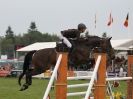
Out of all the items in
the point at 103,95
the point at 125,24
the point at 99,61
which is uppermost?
the point at 125,24

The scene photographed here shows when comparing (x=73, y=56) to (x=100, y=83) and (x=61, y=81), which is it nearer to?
(x=100, y=83)

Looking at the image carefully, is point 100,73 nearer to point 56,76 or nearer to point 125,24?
point 56,76

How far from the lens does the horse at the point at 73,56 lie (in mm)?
11671

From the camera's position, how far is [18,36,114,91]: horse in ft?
38.3

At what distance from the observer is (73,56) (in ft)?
41.5

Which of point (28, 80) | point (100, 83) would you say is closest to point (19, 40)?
point (28, 80)

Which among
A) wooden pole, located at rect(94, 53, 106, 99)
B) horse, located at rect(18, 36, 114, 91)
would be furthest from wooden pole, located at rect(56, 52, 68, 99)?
horse, located at rect(18, 36, 114, 91)

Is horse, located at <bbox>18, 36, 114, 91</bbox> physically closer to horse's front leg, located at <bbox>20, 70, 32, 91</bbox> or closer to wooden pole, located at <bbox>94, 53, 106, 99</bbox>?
horse's front leg, located at <bbox>20, 70, 32, 91</bbox>

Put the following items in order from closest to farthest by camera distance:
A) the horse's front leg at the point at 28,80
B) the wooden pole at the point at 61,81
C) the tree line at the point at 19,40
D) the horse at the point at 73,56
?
the wooden pole at the point at 61,81 < the horse at the point at 73,56 < the horse's front leg at the point at 28,80 < the tree line at the point at 19,40

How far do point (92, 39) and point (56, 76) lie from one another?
4626mm

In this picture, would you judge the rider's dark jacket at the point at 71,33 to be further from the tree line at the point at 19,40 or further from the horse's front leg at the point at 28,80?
the tree line at the point at 19,40

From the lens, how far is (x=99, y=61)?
304 inches

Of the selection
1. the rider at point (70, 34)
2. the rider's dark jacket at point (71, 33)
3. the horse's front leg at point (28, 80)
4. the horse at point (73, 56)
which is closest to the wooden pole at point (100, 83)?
the horse at point (73, 56)

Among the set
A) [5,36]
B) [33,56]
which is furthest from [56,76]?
[5,36]
